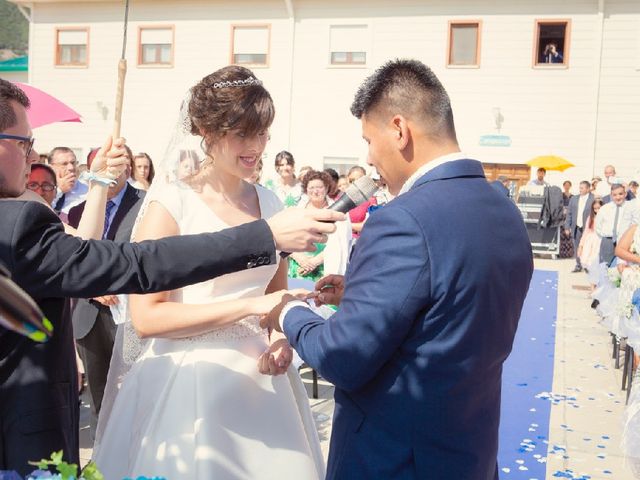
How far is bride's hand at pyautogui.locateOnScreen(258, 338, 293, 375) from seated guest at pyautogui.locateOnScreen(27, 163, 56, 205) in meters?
3.24

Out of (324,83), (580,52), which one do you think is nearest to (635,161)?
(580,52)

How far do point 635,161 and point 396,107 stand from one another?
765 inches

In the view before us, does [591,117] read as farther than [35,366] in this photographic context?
Yes

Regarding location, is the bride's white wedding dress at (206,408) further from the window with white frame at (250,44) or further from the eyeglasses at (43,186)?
the window with white frame at (250,44)

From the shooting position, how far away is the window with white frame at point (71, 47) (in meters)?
23.8

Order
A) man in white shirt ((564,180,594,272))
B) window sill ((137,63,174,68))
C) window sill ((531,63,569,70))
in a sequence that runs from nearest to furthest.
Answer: man in white shirt ((564,180,594,272)), window sill ((531,63,569,70)), window sill ((137,63,174,68))

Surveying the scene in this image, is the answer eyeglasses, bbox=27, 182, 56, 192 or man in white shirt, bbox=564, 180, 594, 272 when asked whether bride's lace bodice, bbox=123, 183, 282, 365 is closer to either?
eyeglasses, bbox=27, 182, 56, 192

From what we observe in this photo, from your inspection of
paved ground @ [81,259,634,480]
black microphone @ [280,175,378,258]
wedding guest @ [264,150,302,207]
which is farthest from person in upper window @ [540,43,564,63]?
black microphone @ [280,175,378,258]

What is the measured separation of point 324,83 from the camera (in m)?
21.4

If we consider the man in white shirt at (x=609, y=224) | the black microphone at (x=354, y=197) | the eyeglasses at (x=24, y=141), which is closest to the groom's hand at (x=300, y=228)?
the black microphone at (x=354, y=197)

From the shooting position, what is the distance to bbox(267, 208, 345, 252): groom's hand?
2078 mm

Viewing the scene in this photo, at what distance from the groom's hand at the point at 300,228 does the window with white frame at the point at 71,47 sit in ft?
77.4

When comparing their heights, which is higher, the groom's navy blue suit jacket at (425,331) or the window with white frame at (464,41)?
the window with white frame at (464,41)

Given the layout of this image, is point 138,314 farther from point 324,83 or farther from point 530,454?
point 324,83
